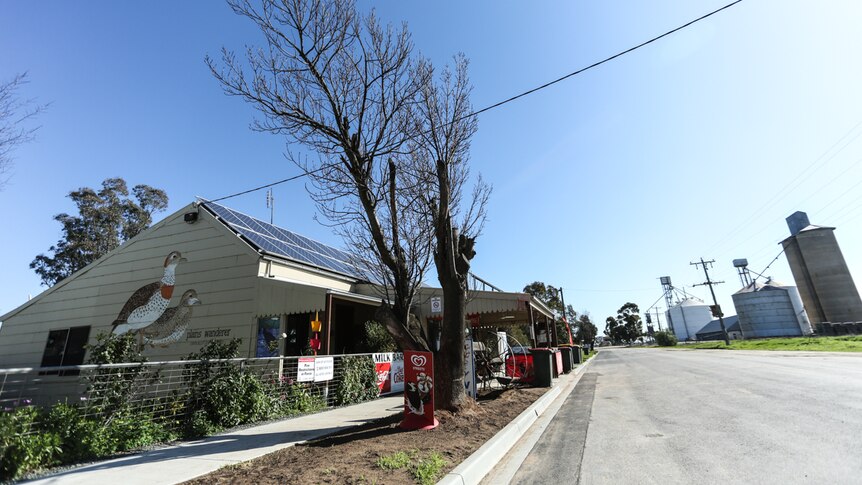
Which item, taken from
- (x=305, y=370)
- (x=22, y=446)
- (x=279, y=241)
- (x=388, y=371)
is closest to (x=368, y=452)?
(x=22, y=446)

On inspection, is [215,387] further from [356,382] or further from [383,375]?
[383,375]

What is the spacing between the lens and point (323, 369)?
9.74 m

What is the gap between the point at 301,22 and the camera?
7188mm

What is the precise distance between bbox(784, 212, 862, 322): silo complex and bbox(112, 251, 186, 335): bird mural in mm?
89260

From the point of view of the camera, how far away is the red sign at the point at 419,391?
6.47 m

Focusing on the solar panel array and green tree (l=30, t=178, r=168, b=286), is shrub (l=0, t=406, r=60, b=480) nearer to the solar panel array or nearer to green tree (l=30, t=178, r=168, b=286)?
the solar panel array

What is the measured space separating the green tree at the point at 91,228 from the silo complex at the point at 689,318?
412 ft

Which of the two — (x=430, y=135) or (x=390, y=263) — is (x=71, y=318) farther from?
(x=430, y=135)

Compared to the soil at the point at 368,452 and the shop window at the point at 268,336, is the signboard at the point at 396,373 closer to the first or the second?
the shop window at the point at 268,336

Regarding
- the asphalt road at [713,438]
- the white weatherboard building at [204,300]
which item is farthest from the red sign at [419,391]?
the white weatherboard building at [204,300]

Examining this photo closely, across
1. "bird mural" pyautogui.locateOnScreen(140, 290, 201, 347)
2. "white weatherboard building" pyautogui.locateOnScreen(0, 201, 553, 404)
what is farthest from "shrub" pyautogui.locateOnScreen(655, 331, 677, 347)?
"bird mural" pyautogui.locateOnScreen(140, 290, 201, 347)

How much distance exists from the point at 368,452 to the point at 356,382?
604cm

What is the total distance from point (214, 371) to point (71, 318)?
11702 millimetres

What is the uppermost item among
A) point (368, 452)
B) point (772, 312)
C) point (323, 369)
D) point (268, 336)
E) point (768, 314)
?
point (772, 312)
